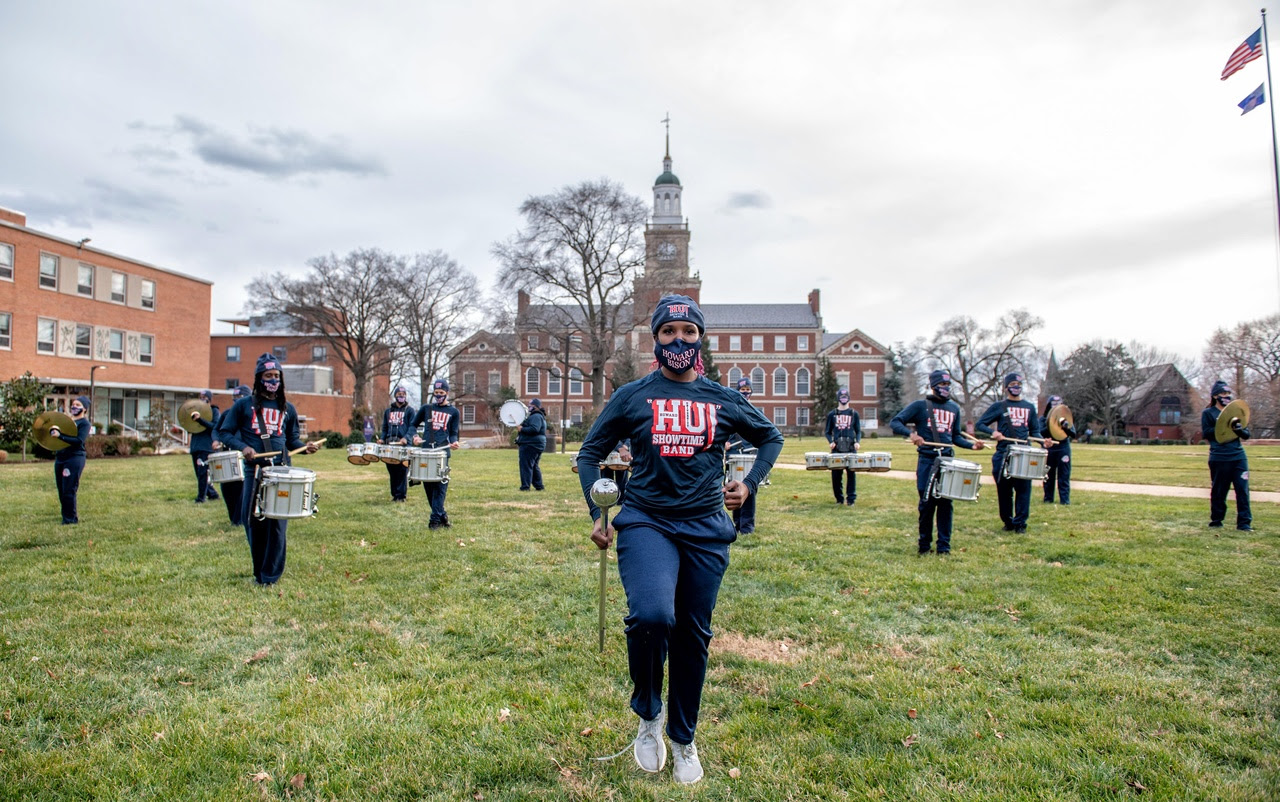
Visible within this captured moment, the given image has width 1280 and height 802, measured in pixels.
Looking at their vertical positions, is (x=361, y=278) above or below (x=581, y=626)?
above

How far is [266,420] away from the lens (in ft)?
26.8

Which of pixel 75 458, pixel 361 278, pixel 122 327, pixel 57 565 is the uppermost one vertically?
pixel 361 278

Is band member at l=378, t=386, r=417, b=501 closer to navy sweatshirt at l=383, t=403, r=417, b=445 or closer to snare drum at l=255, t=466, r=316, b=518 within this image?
navy sweatshirt at l=383, t=403, r=417, b=445

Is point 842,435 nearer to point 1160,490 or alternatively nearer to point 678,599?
point 1160,490

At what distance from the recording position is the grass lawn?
12.3 feet

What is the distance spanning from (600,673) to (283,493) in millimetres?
4103

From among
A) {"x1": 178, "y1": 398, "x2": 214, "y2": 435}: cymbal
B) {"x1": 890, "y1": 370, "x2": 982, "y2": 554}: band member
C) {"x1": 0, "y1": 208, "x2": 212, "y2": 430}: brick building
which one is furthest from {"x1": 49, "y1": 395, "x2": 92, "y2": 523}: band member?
{"x1": 0, "y1": 208, "x2": 212, "y2": 430}: brick building

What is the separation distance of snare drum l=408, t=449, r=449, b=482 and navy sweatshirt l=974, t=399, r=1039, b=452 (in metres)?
8.39

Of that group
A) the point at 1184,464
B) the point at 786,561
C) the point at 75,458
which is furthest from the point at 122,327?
the point at 1184,464

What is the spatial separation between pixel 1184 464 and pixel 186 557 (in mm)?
32014

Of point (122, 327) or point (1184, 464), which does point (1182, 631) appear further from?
point (122, 327)

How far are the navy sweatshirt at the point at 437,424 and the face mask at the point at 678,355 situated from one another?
9222 millimetres

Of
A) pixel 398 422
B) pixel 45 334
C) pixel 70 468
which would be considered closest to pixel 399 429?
pixel 398 422

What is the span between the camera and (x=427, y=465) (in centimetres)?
1144
